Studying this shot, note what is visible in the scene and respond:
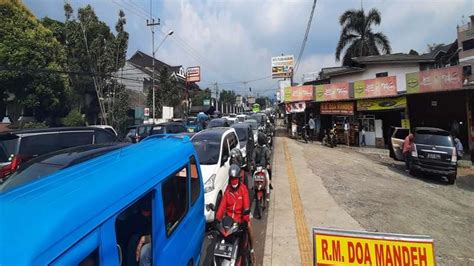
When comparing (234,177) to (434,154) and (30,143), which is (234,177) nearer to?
(30,143)

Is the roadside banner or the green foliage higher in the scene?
the green foliage

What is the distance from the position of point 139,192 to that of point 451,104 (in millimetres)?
22237

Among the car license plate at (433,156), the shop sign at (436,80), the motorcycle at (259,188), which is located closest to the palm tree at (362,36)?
the shop sign at (436,80)

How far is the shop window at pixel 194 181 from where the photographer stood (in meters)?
4.27

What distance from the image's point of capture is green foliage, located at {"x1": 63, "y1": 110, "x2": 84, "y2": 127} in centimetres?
2939

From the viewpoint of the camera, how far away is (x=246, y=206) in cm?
509

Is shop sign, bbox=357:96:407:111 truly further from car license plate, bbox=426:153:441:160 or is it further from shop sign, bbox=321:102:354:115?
car license plate, bbox=426:153:441:160

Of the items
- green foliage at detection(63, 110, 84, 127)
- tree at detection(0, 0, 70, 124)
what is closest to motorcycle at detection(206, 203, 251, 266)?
tree at detection(0, 0, 70, 124)

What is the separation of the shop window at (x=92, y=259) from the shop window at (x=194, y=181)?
7.20 ft

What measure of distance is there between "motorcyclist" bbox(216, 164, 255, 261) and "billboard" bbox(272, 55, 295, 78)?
57.7 metres

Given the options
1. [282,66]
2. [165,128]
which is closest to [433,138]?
[165,128]

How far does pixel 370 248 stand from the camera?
3539 millimetres

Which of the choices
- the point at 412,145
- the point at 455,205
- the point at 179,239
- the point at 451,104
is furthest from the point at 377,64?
the point at 179,239

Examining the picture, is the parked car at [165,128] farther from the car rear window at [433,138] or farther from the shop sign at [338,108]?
the car rear window at [433,138]
